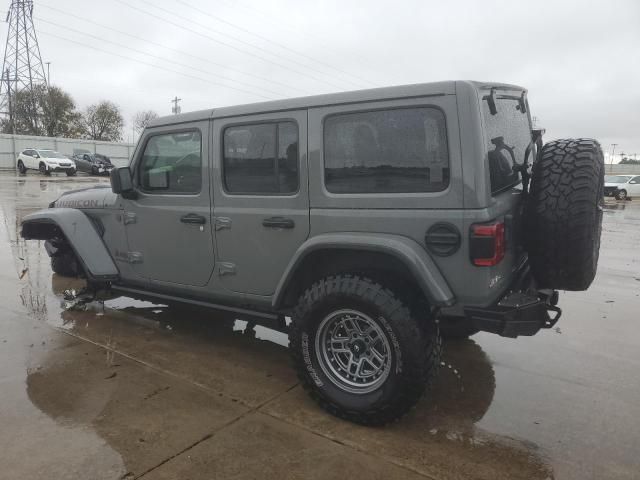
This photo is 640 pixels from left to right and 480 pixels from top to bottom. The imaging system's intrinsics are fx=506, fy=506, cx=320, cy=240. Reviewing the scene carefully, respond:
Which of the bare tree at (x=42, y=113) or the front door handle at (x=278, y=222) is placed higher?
the bare tree at (x=42, y=113)

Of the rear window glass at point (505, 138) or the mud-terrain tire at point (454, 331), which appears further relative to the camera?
the mud-terrain tire at point (454, 331)

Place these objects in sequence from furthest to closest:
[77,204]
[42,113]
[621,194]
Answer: [42,113] < [621,194] < [77,204]

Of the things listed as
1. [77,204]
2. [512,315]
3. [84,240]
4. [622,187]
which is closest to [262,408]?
[512,315]

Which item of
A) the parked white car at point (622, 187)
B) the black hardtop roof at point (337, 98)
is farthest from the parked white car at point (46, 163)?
the black hardtop roof at point (337, 98)

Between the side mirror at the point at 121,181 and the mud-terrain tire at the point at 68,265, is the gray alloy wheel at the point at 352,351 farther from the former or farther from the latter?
the mud-terrain tire at the point at 68,265

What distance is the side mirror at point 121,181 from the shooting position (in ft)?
13.5

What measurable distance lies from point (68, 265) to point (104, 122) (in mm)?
59290

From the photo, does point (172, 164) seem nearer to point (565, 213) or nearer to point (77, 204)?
point (77, 204)

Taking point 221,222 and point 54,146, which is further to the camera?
point 54,146

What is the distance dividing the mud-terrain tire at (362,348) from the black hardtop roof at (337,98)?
1092 mm

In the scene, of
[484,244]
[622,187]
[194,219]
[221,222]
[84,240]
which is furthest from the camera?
[622,187]

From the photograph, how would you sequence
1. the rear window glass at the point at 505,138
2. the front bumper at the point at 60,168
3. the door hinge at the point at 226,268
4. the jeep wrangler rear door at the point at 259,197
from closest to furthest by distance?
1. the rear window glass at the point at 505,138
2. the jeep wrangler rear door at the point at 259,197
3. the door hinge at the point at 226,268
4. the front bumper at the point at 60,168

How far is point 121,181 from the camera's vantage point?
412cm

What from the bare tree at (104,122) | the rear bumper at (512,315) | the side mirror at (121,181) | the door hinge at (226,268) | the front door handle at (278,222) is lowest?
the rear bumper at (512,315)
